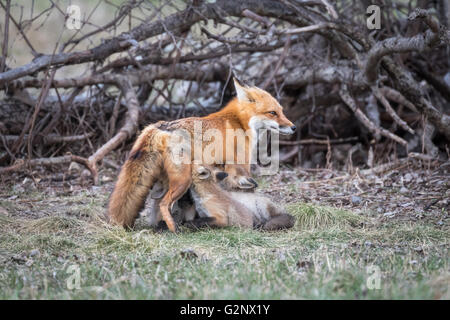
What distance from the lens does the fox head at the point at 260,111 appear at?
714cm

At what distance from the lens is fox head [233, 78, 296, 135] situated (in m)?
7.14

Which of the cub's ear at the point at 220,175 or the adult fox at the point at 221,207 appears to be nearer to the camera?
the adult fox at the point at 221,207

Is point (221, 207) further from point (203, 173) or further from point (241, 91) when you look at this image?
point (241, 91)

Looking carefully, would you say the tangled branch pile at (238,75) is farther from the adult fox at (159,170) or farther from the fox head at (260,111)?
the adult fox at (159,170)

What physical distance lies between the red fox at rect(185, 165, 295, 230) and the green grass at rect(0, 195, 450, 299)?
23 cm

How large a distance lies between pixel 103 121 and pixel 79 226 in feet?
16.1

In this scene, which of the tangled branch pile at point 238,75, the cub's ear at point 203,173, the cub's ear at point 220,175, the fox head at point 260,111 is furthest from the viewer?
the tangled branch pile at point 238,75

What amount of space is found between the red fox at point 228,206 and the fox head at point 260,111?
0.96 m

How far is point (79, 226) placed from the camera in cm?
650

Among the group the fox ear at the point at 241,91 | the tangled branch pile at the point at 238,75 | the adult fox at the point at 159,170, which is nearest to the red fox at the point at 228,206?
the adult fox at the point at 159,170

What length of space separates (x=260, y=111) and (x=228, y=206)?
56.7 inches

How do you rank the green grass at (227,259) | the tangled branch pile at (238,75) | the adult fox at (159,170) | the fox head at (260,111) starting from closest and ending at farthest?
the green grass at (227,259) < the adult fox at (159,170) < the fox head at (260,111) < the tangled branch pile at (238,75)

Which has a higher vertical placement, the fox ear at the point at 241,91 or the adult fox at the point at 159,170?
the fox ear at the point at 241,91
